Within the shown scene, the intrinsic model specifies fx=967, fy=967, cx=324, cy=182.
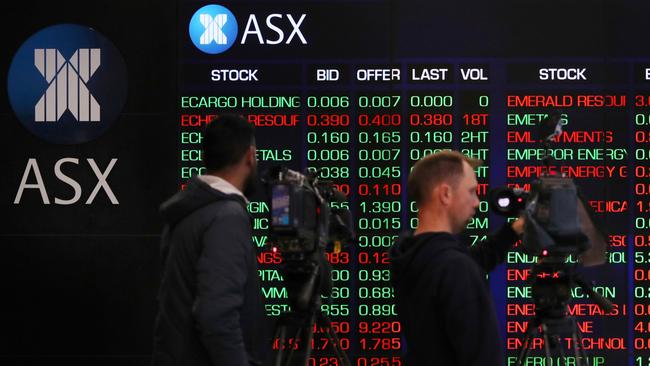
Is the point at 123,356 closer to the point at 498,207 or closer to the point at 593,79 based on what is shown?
the point at 498,207

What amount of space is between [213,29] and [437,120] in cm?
142

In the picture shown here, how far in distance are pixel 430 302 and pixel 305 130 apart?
2.87 metres

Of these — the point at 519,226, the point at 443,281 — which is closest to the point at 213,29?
the point at 519,226

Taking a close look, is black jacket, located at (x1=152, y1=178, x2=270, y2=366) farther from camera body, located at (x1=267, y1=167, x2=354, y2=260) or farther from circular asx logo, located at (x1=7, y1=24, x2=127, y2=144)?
circular asx logo, located at (x1=7, y1=24, x2=127, y2=144)

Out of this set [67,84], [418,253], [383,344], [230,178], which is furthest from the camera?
[67,84]

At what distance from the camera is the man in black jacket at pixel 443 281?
2822 mm

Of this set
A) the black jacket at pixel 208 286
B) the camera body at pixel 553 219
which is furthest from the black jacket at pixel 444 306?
the camera body at pixel 553 219

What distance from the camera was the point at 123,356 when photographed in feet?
18.7

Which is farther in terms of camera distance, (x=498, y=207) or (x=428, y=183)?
(x=498, y=207)

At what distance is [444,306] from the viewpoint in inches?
112

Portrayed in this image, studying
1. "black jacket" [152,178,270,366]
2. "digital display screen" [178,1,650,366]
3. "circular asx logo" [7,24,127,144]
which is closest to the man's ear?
"black jacket" [152,178,270,366]

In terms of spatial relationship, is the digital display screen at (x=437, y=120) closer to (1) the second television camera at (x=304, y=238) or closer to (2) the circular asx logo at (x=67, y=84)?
(2) the circular asx logo at (x=67, y=84)

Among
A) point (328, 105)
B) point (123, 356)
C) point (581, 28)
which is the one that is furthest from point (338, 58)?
point (123, 356)

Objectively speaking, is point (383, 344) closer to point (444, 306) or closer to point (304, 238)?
point (304, 238)
